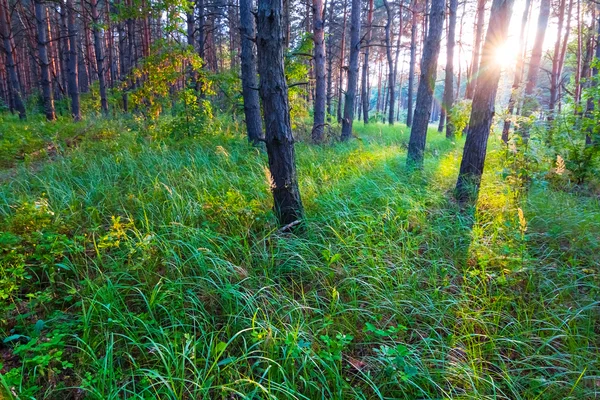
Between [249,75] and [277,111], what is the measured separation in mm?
4609

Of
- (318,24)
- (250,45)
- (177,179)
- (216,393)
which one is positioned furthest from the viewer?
(318,24)

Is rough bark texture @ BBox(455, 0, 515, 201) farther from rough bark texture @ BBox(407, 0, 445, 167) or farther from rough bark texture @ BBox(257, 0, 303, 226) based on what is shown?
rough bark texture @ BBox(257, 0, 303, 226)

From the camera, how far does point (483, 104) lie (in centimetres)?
417

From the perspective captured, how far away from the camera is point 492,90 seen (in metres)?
4.09

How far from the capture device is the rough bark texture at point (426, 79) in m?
5.73

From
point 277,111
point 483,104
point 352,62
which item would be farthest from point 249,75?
point 483,104

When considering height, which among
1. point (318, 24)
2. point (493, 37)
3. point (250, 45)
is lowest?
point (493, 37)

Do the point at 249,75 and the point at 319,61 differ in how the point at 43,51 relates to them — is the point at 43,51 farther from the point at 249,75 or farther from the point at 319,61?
the point at 319,61

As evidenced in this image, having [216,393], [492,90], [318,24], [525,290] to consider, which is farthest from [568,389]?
[318,24]

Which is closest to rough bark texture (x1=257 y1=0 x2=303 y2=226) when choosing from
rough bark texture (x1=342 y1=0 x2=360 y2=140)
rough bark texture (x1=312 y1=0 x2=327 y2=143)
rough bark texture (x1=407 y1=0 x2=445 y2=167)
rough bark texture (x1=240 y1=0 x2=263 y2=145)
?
rough bark texture (x1=407 y1=0 x2=445 y2=167)

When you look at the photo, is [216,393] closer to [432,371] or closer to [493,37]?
[432,371]

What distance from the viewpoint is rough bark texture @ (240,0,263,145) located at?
A: 6.54 meters

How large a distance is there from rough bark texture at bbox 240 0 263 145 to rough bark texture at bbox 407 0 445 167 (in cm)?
327

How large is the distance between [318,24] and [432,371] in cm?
881
